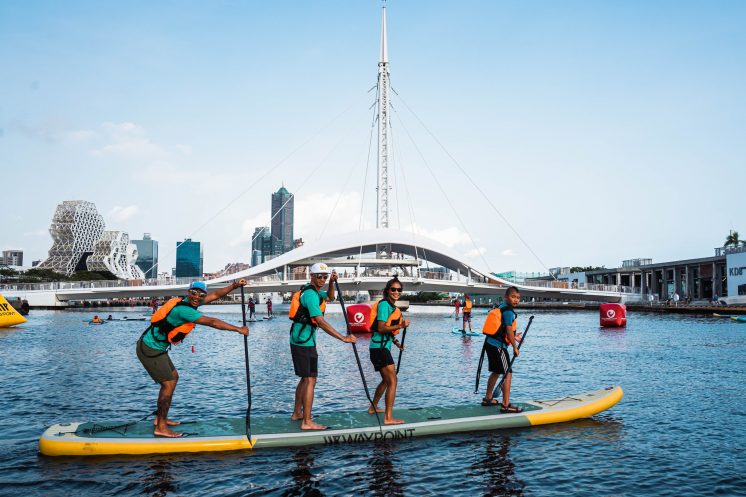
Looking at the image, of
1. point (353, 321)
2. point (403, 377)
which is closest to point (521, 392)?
point (403, 377)

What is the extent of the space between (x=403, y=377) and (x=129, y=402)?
7.88 metres

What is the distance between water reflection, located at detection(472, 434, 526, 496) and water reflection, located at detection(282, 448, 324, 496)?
2364mm

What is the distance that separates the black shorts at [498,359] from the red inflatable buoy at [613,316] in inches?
1635

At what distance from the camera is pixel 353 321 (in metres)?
41.8

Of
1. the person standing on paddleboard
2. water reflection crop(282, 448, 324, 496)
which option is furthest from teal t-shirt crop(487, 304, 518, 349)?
water reflection crop(282, 448, 324, 496)

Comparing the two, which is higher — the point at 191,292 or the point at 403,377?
the point at 191,292

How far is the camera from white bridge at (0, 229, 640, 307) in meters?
87.2

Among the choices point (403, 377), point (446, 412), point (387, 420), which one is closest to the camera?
point (387, 420)

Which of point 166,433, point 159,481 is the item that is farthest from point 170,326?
point 159,481

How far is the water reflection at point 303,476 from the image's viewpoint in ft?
26.6

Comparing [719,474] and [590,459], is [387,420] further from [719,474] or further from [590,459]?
[719,474]

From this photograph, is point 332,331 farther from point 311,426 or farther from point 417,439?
point 417,439

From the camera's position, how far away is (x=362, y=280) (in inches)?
Answer: 3354

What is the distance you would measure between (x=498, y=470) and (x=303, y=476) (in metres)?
2.91
